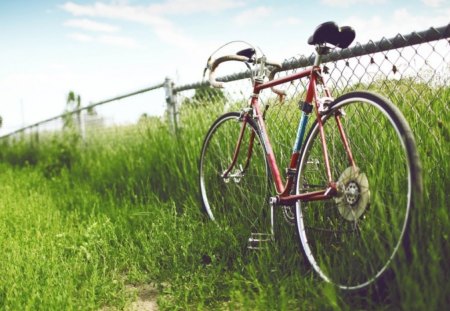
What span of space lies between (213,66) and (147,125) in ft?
7.62

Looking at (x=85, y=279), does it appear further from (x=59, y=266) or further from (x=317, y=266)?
(x=317, y=266)

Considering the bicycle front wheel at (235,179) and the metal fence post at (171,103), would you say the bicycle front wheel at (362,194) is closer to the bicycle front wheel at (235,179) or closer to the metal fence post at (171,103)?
the bicycle front wheel at (235,179)

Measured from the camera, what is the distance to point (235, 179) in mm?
3418

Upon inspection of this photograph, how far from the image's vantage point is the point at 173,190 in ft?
14.4

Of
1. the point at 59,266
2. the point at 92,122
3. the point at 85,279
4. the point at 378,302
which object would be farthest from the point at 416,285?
the point at 92,122

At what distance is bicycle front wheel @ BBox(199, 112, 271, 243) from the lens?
314 centimetres

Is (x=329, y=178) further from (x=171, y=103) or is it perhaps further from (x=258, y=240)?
(x=171, y=103)

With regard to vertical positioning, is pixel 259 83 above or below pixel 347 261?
above


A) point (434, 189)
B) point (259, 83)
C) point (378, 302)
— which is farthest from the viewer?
point (259, 83)

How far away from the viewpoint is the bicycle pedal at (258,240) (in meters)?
2.71

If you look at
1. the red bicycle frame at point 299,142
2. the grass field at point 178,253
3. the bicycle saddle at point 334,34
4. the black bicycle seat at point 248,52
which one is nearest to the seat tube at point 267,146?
the red bicycle frame at point 299,142

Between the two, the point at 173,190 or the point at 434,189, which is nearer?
the point at 434,189

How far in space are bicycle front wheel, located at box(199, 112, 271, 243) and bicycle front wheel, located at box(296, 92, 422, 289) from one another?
0.49 m

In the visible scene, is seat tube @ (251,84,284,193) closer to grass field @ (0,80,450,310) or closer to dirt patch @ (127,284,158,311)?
grass field @ (0,80,450,310)
